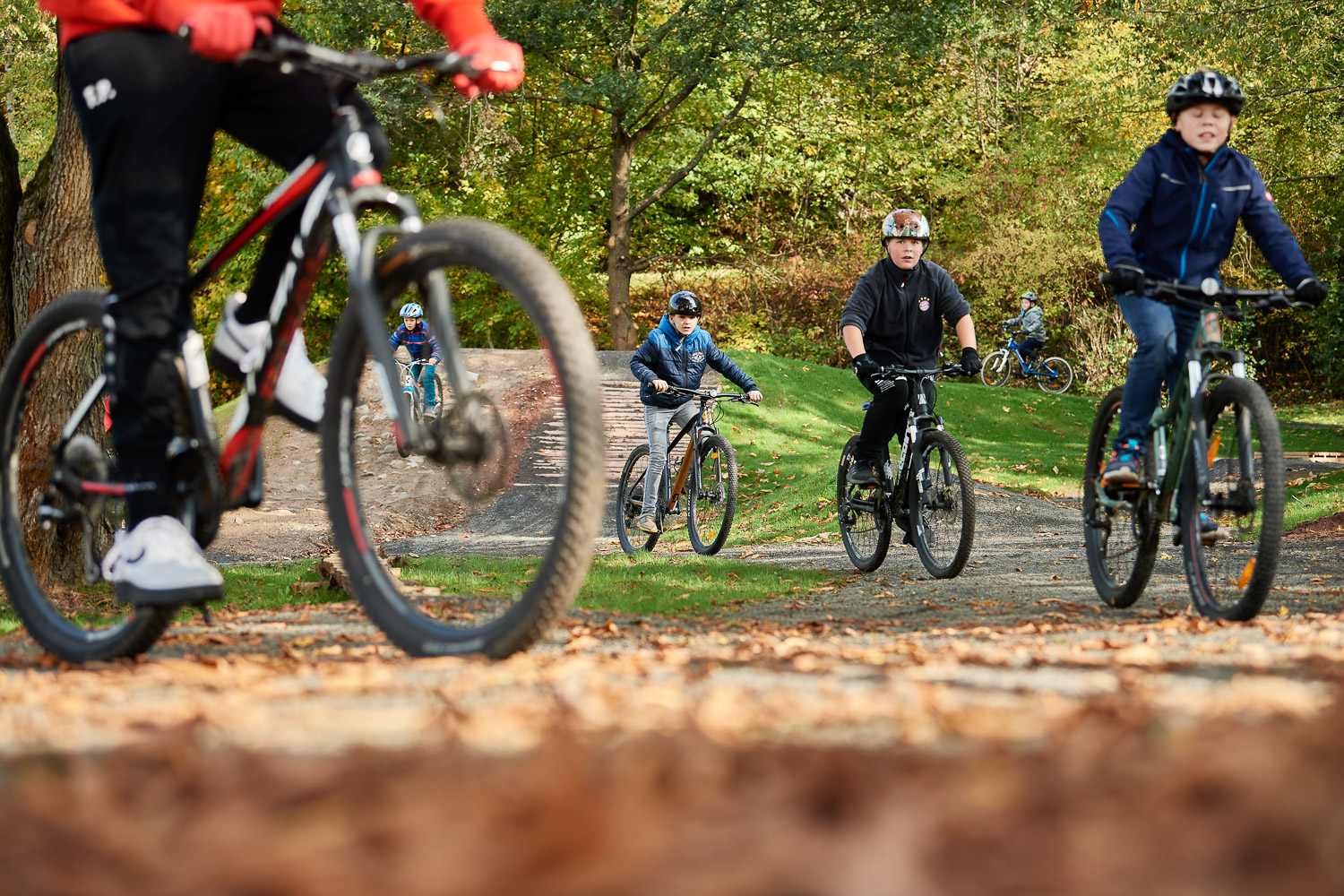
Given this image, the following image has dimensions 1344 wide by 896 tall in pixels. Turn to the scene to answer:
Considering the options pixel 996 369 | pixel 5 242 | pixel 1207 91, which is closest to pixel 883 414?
pixel 1207 91

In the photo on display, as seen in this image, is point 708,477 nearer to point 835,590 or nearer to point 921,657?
point 835,590

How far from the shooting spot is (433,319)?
282 cm

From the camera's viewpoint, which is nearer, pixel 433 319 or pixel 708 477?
pixel 433 319

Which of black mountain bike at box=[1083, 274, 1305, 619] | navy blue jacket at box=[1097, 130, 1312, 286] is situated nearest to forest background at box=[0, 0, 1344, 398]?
navy blue jacket at box=[1097, 130, 1312, 286]

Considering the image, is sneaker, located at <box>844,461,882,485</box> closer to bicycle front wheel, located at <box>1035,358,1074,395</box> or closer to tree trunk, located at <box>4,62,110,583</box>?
tree trunk, located at <box>4,62,110,583</box>

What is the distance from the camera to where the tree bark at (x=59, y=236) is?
619 centimetres

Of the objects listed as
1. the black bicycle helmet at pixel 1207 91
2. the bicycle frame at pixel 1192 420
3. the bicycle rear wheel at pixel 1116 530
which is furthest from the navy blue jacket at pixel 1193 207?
the bicycle rear wheel at pixel 1116 530

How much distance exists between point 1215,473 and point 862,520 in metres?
3.86

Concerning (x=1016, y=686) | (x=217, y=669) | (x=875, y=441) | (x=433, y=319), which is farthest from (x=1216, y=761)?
(x=875, y=441)

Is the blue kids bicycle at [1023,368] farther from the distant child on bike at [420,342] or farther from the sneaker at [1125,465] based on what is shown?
the distant child on bike at [420,342]

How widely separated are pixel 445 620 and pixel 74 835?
2027 mm

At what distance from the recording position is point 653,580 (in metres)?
7.19

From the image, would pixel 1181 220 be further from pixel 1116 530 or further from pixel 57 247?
pixel 57 247

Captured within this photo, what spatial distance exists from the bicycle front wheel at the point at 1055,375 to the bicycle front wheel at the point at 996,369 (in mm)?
779
